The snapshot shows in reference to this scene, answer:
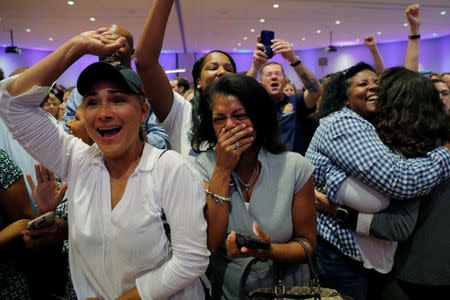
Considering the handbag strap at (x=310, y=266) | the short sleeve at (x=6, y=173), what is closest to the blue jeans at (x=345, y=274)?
the handbag strap at (x=310, y=266)

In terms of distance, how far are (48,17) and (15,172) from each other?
10691mm

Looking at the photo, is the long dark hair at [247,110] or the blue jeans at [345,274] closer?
the long dark hair at [247,110]

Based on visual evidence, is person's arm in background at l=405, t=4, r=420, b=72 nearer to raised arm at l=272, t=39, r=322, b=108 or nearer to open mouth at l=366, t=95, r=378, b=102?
raised arm at l=272, t=39, r=322, b=108

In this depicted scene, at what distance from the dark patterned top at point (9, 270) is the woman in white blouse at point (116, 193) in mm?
360

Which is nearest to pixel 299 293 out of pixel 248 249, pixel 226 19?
pixel 248 249

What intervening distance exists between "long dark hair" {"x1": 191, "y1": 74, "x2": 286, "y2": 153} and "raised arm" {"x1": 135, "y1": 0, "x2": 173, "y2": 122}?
0.80ft

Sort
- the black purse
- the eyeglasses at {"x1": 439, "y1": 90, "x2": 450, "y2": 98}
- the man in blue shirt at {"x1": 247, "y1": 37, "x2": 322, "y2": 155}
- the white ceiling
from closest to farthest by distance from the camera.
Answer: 1. the black purse
2. the man in blue shirt at {"x1": 247, "y1": 37, "x2": 322, "y2": 155}
3. the eyeglasses at {"x1": 439, "y1": 90, "x2": 450, "y2": 98}
4. the white ceiling

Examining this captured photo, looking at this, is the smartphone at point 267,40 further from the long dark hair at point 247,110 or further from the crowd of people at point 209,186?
the long dark hair at point 247,110

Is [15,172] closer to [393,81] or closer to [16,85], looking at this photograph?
[16,85]

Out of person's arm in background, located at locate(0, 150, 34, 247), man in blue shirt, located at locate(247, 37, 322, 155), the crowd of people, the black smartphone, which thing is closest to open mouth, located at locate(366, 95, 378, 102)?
the crowd of people

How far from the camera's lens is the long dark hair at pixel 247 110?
4.78 feet

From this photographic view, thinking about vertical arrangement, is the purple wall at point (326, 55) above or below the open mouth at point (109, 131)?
above

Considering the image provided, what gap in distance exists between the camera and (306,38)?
1471 centimetres

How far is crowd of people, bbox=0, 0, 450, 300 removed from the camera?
47.2 inches
